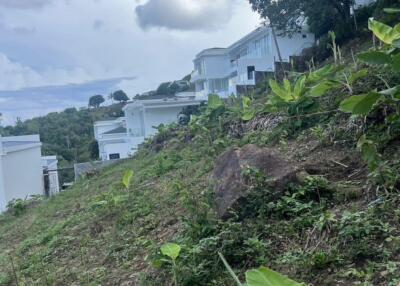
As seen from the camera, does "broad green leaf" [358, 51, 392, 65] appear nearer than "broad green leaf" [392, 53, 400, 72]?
No

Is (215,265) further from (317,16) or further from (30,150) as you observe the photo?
(30,150)

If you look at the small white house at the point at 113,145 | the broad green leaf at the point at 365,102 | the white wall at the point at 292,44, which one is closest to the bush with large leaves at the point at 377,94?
the broad green leaf at the point at 365,102

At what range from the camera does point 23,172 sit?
20.1 metres

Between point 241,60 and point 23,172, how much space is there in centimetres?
1219

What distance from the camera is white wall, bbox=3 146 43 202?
727 inches

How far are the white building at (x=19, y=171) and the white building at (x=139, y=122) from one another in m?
4.45

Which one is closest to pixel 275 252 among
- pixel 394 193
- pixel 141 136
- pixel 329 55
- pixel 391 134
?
pixel 394 193

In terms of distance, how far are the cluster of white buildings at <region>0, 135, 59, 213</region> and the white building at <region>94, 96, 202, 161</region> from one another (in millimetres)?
4018

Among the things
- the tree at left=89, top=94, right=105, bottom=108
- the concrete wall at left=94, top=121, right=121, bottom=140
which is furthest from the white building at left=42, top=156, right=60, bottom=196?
the tree at left=89, top=94, right=105, bottom=108

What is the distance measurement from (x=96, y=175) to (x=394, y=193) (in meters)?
9.95

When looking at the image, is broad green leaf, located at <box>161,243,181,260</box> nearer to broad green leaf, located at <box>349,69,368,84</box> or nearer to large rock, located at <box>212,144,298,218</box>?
large rock, located at <box>212,144,298,218</box>

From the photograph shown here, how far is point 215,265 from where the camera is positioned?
264cm

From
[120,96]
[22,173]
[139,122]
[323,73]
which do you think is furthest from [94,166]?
[120,96]

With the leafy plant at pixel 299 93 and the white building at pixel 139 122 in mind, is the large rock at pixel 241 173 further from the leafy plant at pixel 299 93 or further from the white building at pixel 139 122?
the white building at pixel 139 122
